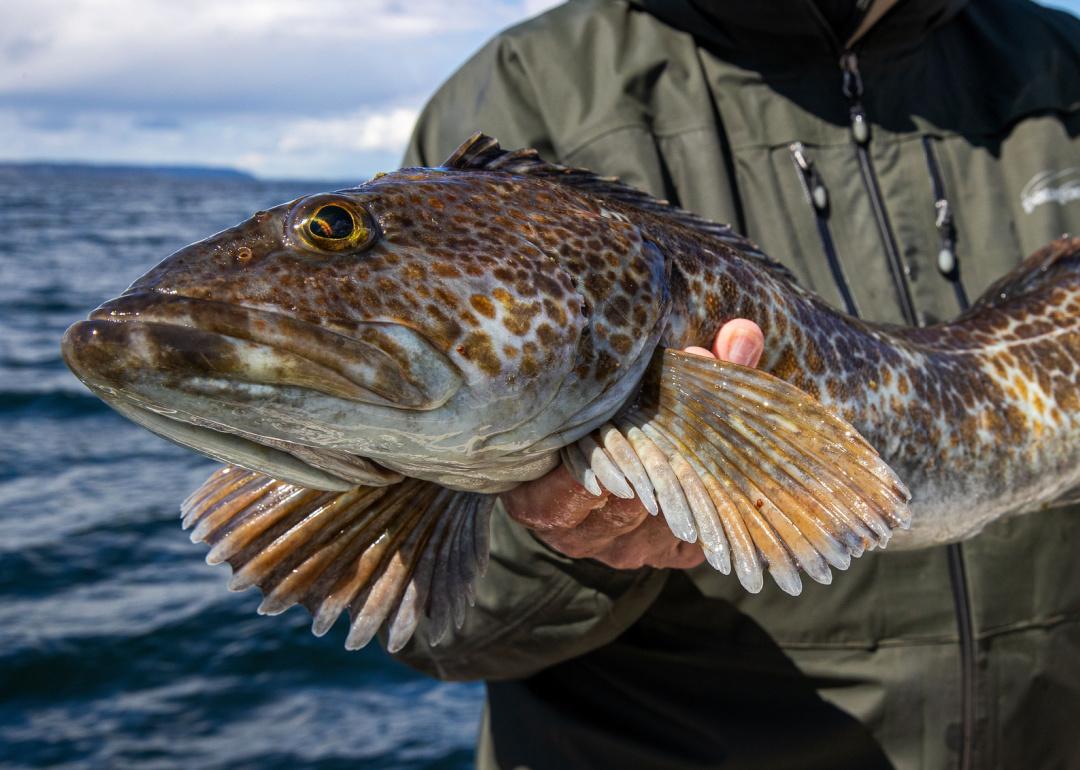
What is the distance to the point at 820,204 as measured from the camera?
3.45 metres

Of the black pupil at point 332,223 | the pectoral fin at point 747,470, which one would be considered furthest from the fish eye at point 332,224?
the pectoral fin at point 747,470

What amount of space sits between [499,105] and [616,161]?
1.55 ft

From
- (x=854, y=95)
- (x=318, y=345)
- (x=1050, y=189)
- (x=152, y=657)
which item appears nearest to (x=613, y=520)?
(x=318, y=345)

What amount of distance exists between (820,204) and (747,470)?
1.47 m

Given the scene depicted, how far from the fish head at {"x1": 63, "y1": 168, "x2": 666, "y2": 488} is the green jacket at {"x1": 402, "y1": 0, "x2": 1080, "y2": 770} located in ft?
3.40

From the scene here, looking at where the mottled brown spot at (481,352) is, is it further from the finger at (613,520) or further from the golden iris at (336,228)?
the finger at (613,520)

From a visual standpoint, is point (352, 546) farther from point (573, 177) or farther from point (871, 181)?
point (871, 181)

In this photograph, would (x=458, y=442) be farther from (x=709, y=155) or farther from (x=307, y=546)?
(x=709, y=155)

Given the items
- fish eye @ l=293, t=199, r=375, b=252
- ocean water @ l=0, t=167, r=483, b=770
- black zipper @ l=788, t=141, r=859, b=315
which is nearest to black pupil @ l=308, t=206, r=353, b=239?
fish eye @ l=293, t=199, r=375, b=252

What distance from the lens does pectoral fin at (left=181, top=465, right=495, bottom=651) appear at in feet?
8.35

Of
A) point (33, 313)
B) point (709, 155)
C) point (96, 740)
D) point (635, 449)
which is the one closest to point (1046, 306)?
point (709, 155)

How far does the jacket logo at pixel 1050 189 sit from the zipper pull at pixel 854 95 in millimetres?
583

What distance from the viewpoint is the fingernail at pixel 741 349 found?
8.08 ft

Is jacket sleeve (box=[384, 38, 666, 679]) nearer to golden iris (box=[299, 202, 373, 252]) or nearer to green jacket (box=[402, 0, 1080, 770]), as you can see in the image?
green jacket (box=[402, 0, 1080, 770])
